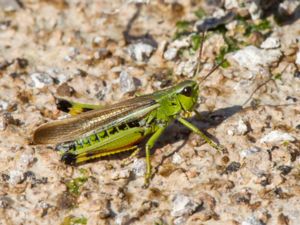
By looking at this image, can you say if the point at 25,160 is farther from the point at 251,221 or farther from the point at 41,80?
the point at 251,221

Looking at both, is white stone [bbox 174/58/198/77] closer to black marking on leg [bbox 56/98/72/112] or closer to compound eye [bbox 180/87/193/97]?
compound eye [bbox 180/87/193/97]

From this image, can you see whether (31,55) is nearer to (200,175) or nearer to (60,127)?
(60,127)

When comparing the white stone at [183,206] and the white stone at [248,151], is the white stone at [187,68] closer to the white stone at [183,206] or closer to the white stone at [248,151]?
the white stone at [248,151]

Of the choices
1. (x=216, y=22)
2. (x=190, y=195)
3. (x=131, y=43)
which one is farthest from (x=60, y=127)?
(x=216, y=22)

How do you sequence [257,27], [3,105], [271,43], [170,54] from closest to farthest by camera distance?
1. [3,105]
2. [271,43]
3. [170,54]
4. [257,27]

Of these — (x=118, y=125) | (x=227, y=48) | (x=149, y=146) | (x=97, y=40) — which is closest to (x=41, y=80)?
(x=97, y=40)

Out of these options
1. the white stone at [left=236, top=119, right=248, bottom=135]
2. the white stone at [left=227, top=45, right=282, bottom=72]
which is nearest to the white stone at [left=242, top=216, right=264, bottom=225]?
the white stone at [left=236, top=119, right=248, bottom=135]
